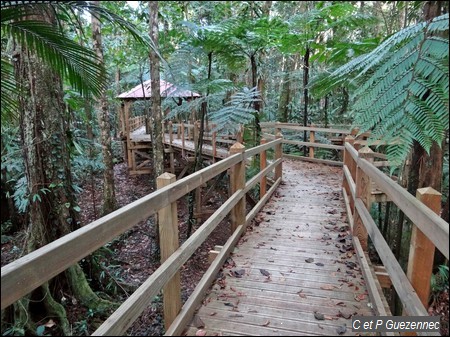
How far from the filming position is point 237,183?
4012 millimetres

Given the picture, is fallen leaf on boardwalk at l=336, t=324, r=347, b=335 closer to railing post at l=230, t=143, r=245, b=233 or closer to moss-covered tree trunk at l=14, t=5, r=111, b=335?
railing post at l=230, t=143, r=245, b=233

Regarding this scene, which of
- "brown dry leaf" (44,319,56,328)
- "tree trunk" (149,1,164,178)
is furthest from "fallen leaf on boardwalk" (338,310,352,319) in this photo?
"tree trunk" (149,1,164,178)

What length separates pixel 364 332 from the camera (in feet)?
7.29

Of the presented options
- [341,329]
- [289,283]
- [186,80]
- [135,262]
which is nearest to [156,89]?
[186,80]

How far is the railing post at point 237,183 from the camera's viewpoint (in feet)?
13.0

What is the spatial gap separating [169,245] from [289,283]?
136cm

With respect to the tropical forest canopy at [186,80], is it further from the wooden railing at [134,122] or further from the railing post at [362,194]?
the wooden railing at [134,122]

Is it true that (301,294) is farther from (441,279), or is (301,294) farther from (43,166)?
(441,279)

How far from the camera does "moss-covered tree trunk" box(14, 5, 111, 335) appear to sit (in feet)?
11.6

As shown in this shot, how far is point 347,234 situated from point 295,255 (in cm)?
97

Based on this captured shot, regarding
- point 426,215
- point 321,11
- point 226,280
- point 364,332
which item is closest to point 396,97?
→ point 426,215

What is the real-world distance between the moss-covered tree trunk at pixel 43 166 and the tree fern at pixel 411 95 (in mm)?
3436

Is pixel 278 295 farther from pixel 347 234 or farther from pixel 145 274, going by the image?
pixel 145 274

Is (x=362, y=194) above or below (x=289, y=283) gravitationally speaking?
above
